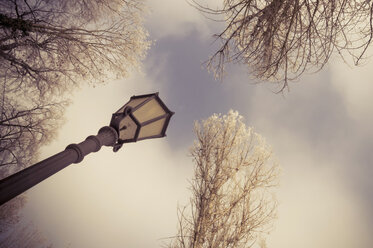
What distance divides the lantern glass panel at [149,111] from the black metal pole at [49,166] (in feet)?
0.93

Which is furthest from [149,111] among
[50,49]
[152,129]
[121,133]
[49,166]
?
[50,49]

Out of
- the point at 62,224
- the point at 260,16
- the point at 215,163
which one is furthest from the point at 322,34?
the point at 62,224

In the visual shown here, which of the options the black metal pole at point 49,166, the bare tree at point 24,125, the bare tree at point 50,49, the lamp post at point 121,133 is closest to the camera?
the black metal pole at point 49,166

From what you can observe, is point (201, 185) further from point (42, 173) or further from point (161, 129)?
point (42, 173)

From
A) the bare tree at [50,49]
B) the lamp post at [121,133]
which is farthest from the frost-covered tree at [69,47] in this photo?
the lamp post at [121,133]

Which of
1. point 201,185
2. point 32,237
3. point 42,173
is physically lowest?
point 42,173

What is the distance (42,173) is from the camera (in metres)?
A: 1.27

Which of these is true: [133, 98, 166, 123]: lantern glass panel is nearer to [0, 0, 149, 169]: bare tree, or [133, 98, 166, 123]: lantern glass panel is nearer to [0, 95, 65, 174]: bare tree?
[0, 0, 149, 169]: bare tree

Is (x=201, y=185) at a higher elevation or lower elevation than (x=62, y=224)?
lower

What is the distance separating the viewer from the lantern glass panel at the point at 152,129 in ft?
6.90

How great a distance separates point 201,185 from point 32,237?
176ft

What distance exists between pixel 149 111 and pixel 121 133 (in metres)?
0.37

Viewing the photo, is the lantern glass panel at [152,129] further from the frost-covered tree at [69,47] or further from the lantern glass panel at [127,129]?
the frost-covered tree at [69,47]

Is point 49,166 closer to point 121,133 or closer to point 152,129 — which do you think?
point 121,133
